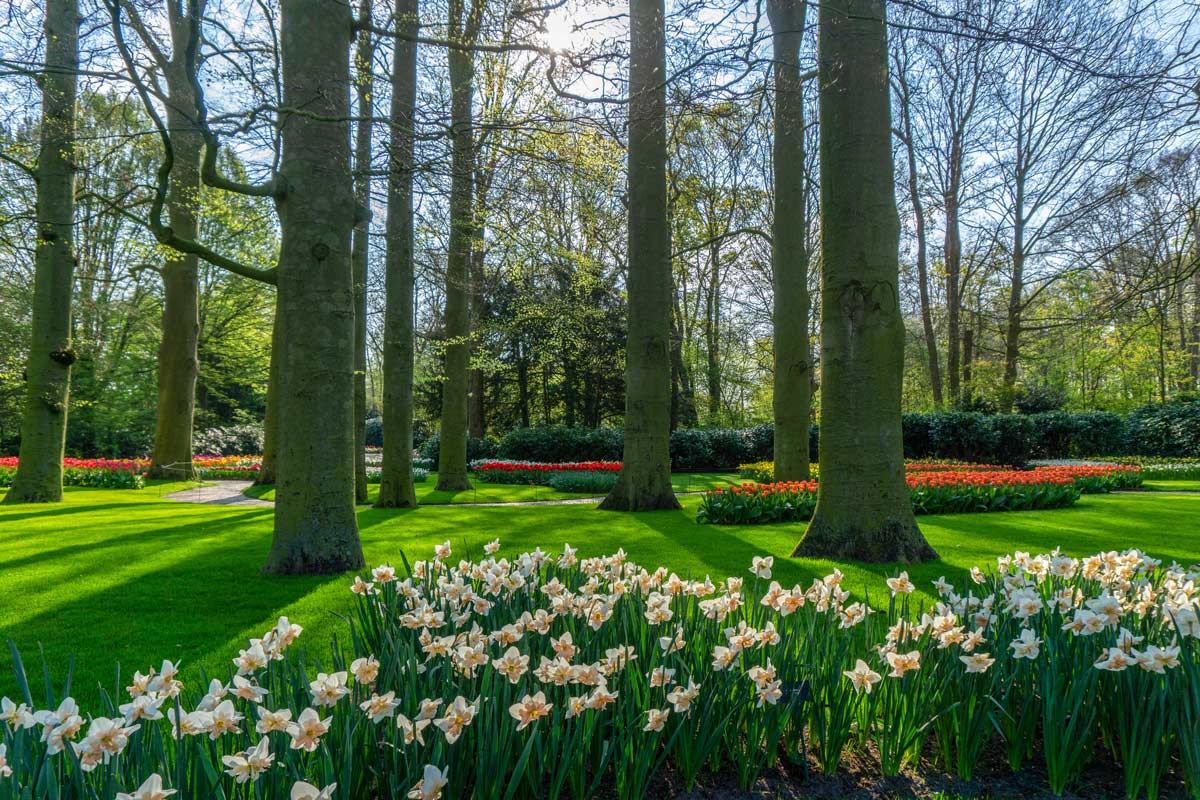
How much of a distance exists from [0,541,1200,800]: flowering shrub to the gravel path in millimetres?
10857

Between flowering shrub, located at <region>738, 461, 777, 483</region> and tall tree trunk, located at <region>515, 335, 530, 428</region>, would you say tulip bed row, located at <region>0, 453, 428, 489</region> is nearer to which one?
tall tree trunk, located at <region>515, 335, 530, 428</region>

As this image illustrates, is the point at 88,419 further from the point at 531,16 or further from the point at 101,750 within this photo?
the point at 101,750

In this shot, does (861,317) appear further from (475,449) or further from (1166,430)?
(1166,430)

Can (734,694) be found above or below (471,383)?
below

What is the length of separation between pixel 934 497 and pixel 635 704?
8.61 meters

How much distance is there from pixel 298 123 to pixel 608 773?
5.28m

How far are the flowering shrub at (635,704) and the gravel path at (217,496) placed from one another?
1086 cm

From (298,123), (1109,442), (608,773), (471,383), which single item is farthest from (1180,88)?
(471,383)

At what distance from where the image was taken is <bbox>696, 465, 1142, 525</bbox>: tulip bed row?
8.48 m

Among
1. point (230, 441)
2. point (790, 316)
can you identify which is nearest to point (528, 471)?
point (790, 316)

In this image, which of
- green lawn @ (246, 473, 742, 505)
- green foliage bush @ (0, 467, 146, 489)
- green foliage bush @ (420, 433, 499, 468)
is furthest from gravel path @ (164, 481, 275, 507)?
green foliage bush @ (420, 433, 499, 468)

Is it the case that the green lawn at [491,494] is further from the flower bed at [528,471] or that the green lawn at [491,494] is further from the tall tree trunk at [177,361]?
the tall tree trunk at [177,361]

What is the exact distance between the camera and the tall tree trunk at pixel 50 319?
10.3 meters

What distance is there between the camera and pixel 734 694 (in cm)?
233
